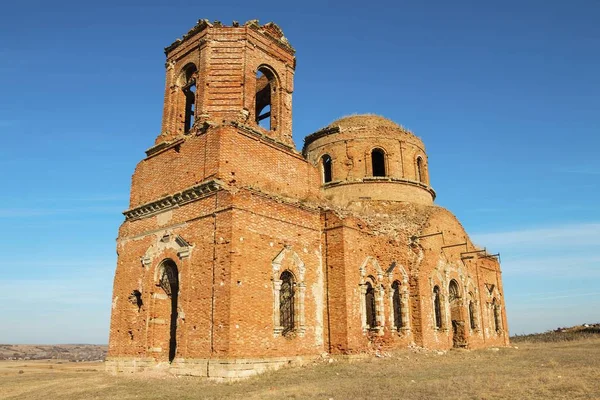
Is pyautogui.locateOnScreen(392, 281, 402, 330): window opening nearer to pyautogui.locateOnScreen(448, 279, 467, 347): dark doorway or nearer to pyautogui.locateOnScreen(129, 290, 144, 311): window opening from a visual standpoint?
pyautogui.locateOnScreen(448, 279, 467, 347): dark doorway

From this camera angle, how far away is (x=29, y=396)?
1101cm

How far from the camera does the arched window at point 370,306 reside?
15.5m

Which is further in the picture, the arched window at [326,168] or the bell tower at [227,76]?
the arched window at [326,168]

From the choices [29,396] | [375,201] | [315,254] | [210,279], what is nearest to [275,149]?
[315,254]

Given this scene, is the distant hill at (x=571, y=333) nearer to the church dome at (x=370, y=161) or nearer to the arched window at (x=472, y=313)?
the arched window at (x=472, y=313)

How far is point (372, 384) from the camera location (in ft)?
32.8

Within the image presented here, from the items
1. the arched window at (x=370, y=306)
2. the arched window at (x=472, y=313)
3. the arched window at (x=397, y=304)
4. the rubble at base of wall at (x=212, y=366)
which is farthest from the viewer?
the arched window at (x=472, y=313)

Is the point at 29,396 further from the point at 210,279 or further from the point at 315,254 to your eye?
the point at 315,254

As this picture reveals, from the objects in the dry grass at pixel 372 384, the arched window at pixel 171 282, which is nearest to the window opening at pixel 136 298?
the arched window at pixel 171 282

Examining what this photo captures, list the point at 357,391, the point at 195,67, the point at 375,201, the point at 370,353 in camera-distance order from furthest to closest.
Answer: the point at 375,201, the point at 195,67, the point at 370,353, the point at 357,391

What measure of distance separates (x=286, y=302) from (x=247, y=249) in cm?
Result: 232

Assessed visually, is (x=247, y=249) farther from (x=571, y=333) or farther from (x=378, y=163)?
(x=571, y=333)

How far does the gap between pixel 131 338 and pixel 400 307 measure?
29.9 feet

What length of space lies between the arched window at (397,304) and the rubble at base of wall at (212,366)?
13.9 ft
